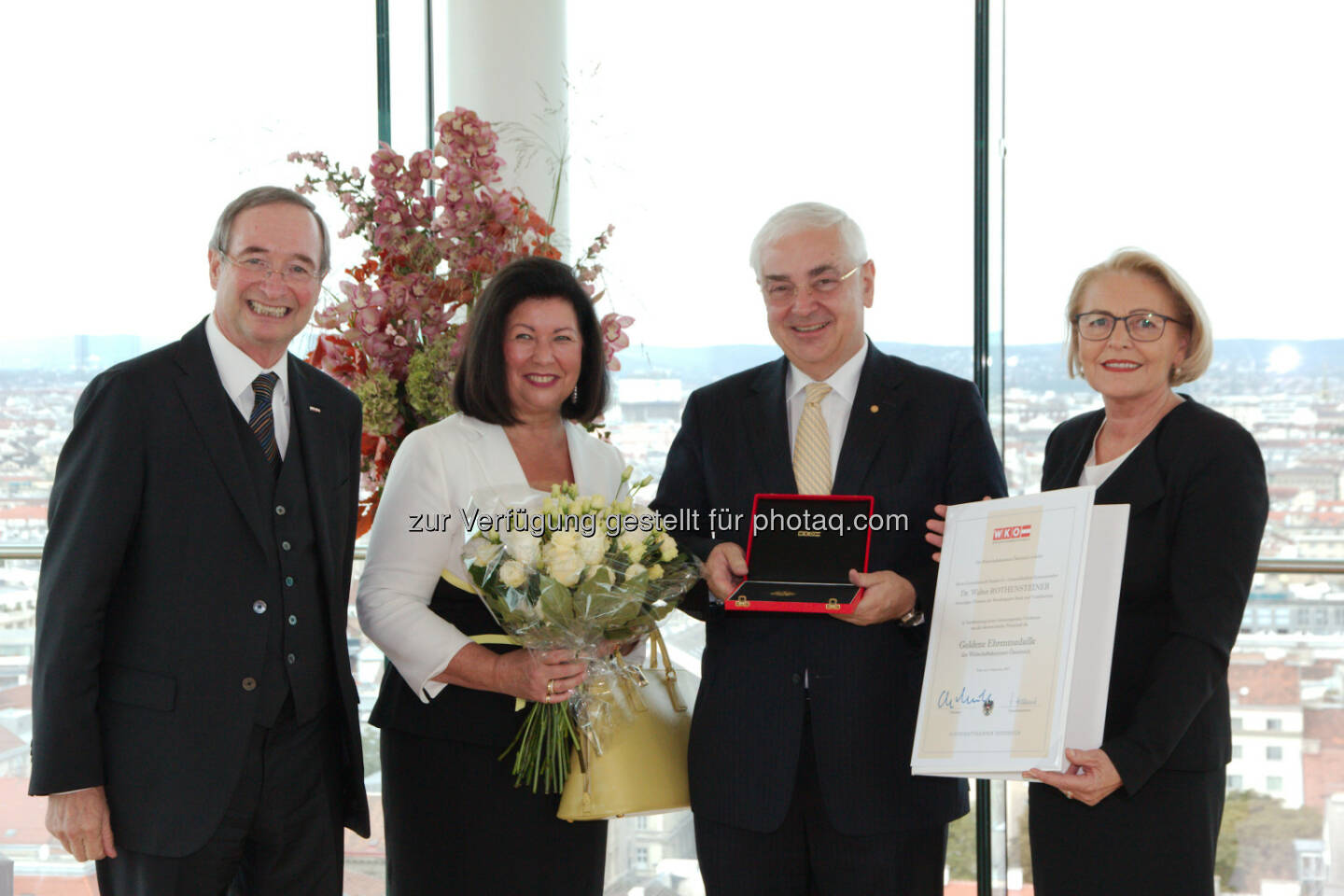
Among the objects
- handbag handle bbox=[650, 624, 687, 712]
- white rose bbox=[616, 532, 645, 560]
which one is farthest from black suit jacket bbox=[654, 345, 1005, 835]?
white rose bbox=[616, 532, 645, 560]

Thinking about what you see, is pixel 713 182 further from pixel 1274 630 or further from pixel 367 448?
pixel 1274 630

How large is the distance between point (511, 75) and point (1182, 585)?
9.21ft

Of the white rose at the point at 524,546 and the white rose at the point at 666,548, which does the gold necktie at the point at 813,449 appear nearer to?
the white rose at the point at 666,548

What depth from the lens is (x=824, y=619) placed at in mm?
2352

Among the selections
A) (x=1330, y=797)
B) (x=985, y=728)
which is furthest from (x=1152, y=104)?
(x=985, y=728)

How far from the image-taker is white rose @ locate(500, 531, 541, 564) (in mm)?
2201

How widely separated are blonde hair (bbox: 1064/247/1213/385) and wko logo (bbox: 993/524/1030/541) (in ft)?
1.62

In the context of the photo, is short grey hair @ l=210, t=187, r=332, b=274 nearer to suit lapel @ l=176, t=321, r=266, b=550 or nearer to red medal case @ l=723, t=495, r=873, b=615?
suit lapel @ l=176, t=321, r=266, b=550

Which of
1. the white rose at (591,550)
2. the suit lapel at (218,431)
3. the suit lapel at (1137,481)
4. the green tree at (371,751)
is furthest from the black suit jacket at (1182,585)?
the green tree at (371,751)

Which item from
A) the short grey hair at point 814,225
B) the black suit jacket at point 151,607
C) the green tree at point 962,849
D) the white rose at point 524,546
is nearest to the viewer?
the black suit jacket at point 151,607

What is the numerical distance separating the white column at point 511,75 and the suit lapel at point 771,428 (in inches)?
59.5

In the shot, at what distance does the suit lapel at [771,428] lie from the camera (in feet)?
8.02

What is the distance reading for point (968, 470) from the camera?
7.89 feet
